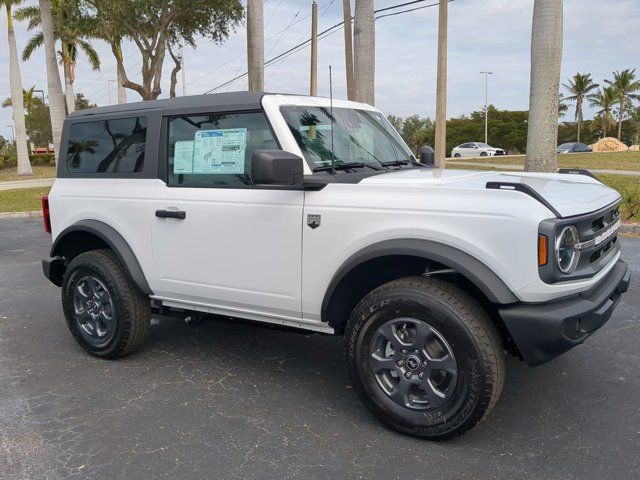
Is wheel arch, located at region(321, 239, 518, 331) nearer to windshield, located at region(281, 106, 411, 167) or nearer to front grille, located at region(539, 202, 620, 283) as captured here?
front grille, located at region(539, 202, 620, 283)

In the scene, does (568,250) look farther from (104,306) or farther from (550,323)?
(104,306)

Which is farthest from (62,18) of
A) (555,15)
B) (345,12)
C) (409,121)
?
(409,121)

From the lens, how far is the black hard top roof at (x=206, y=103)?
373 centimetres

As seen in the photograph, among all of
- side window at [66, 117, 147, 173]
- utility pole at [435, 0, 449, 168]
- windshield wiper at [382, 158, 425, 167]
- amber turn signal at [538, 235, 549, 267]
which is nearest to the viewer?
amber turn signal at [538, 235, 549, 267]

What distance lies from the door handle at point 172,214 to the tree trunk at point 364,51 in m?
10.4

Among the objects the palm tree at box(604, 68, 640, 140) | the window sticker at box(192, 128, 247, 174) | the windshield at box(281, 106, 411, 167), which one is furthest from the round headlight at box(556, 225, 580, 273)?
the palm tree at box(604, 68, 640, 140)

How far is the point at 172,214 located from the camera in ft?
12.8

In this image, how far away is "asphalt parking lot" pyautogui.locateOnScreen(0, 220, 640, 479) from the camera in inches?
114

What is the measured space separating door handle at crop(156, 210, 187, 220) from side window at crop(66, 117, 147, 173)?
423mm

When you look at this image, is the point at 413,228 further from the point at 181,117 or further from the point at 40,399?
the point at 40,399

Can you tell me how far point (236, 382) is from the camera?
3973 millimetres

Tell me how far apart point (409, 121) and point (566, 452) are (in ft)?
307

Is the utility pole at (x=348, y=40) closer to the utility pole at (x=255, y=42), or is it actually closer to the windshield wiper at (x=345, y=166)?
the utility pole at (x=255, y=42)

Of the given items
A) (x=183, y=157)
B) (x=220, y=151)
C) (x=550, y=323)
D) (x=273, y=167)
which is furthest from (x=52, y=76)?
(x=550, y=323)
